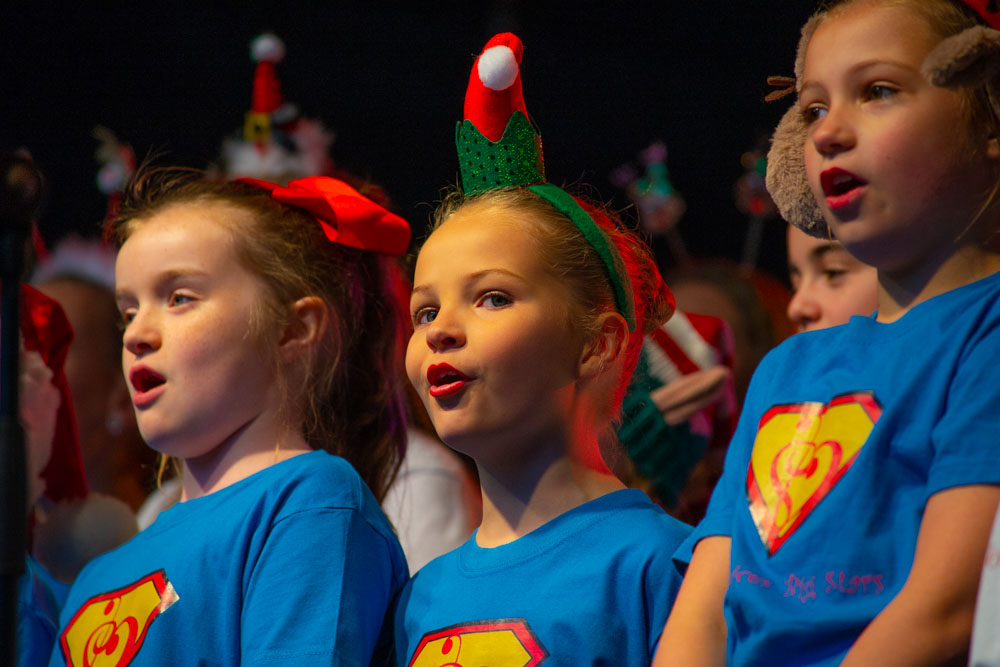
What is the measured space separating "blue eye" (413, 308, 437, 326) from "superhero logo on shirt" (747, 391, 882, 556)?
1.82 ft

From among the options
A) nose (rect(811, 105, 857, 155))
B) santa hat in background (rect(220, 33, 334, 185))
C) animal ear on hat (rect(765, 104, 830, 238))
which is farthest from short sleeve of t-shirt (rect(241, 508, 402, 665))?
santa hat in background (rect(220, 33, 334, 185))

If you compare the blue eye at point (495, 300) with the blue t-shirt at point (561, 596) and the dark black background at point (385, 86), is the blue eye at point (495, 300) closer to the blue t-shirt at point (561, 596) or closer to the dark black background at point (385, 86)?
the blue t-shirt at point (561, 596)

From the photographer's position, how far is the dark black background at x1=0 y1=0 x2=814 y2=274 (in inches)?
148

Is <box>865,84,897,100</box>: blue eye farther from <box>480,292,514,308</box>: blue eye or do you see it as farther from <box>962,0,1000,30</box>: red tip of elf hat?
<box>480,292,514,308</box>: blue eye

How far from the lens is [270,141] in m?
2.94

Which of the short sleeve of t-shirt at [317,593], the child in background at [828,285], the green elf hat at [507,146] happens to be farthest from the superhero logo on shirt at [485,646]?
the child in background at [828,285]

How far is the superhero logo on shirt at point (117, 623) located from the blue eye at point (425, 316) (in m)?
0.54

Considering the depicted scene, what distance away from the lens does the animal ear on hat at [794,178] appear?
1.49 meters

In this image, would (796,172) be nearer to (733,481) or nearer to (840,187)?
(840,187)

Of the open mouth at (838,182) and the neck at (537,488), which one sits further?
the neck at (537,488)

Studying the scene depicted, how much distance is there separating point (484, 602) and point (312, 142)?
1920 millimetres

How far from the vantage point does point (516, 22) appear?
395 centimetres

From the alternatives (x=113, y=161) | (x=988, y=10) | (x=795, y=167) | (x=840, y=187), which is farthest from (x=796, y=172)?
(x=113, y=161)

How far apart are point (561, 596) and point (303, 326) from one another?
72 cm
